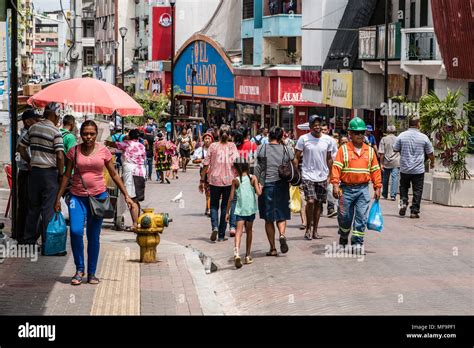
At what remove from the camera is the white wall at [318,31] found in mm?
50031

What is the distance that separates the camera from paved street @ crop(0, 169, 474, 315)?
11070 millimetres

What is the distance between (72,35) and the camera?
72.5ft

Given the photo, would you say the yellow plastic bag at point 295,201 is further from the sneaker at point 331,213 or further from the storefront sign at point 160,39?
the storefront sign at point 160,39

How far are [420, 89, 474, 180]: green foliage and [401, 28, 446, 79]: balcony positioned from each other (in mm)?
9752

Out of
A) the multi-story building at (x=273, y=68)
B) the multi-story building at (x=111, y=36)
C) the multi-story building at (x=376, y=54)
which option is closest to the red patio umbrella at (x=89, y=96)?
the multi-story building at (x=376, y=54)

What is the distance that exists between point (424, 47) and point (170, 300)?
2464 centimetres

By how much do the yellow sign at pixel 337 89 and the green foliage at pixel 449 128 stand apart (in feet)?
67.2

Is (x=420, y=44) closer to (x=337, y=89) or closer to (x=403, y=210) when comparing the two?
(x=337, y=89)

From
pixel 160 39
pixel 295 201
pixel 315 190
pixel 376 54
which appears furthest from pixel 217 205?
pixel 160 39

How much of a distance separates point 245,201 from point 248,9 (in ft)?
171

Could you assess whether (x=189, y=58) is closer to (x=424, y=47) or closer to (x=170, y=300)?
(x=424, y=47)

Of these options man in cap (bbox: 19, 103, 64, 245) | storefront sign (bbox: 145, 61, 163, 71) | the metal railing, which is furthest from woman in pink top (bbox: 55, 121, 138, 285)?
storefront sign (bbox: 145, 61, 163, 71)

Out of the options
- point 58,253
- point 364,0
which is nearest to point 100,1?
point 364,0

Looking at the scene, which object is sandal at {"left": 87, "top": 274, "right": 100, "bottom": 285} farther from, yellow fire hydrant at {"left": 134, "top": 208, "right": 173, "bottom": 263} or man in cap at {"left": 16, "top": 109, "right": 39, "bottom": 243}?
man in cap at {"left": 16, "top": 109, "right": 39, "bottom": 243}
